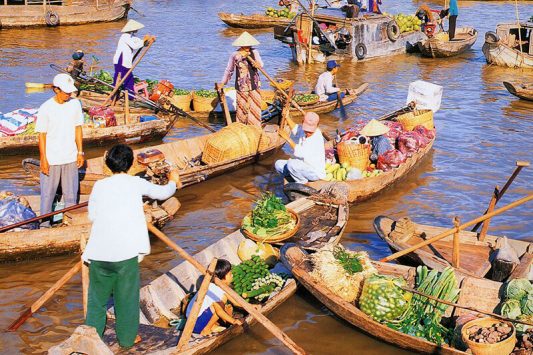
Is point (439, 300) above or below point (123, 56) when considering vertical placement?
below

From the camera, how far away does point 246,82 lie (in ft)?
37.6

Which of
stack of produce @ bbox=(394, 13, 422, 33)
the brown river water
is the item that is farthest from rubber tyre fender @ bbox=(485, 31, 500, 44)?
stack of produce @ bbox=(394, 13, 422, 33)

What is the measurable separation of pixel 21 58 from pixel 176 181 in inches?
645

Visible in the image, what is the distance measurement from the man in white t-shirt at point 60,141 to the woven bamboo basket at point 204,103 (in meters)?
5.82

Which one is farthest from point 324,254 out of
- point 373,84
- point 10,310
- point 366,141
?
point 373,84

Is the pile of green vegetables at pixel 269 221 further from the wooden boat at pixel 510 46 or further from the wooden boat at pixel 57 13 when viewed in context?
the wooden boat at pixel 57 13

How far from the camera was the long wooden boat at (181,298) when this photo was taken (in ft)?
18.1

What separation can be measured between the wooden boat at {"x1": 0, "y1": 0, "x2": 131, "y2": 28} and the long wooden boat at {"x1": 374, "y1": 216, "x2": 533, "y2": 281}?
20.1 meters

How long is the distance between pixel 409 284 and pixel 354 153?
367 centimetres

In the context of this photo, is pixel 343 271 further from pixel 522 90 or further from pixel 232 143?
pixel 522 90

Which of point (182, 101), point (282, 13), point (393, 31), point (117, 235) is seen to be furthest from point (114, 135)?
point (282, 13)

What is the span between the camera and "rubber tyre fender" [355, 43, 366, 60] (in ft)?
64.8

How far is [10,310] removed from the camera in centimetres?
700

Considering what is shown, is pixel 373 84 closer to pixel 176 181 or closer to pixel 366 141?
pixel 366 141
